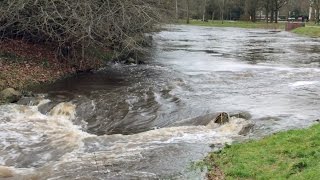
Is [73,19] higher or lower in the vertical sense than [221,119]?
higher

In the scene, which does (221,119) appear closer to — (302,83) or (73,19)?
(302,83)

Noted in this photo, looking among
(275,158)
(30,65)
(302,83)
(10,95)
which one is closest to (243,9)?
(302,83)

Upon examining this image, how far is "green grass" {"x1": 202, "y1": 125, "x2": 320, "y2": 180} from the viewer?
8.73 metres

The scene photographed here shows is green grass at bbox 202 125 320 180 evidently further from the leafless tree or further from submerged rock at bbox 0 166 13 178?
the leafless tree

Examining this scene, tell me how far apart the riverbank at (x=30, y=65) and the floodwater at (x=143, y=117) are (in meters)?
0.76

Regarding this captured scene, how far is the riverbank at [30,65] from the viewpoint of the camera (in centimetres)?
1858

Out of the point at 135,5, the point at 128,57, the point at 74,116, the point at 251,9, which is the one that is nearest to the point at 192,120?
the point at 74,116

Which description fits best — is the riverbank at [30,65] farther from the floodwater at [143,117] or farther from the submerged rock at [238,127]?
the submerged rock at [238,127]

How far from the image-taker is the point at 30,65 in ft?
67.2

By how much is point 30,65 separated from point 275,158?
45.4ft

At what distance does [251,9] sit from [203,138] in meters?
81.0

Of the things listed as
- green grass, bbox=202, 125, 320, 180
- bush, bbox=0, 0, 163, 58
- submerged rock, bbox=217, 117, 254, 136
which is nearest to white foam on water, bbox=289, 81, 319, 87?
submerged rock, bbox=217, 117, 254, 136

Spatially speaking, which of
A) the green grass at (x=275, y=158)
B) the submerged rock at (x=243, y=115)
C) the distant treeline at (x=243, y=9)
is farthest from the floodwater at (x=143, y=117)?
the distant treeline at (x=243, y=9)

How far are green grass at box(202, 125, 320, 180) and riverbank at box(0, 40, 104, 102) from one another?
10.5 m
